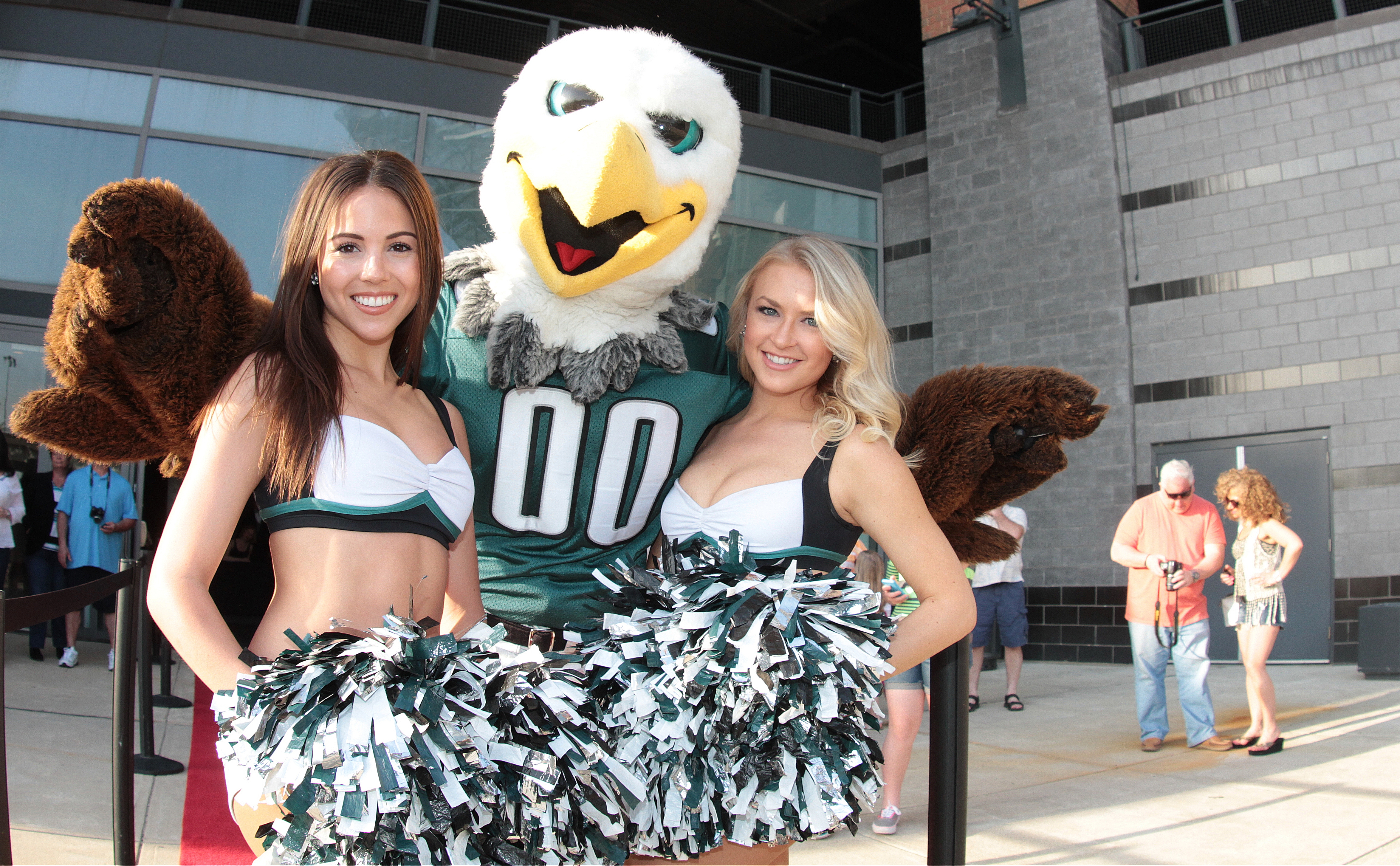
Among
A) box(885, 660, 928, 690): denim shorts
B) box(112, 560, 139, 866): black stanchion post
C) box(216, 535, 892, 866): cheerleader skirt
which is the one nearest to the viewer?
box(216, 535, 892, 866): cheerleader skirt

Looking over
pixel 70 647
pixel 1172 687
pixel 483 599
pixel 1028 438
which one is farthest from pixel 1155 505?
pixel 70 647

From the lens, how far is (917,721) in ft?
13.2

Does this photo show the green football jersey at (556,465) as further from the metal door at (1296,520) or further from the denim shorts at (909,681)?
the metal door at (1296,520)

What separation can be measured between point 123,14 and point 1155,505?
29.3 feet

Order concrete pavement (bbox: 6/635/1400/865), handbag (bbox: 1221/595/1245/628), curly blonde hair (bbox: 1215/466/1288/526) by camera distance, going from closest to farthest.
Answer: concrete pavement (bbox: 6/635/1400/865)
handbag (bbox: 1221/595/1245/628)
curly blonde hair (bbox: 1215/466/1288/526)

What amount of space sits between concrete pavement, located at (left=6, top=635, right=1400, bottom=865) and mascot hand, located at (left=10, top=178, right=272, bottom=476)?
1.92m

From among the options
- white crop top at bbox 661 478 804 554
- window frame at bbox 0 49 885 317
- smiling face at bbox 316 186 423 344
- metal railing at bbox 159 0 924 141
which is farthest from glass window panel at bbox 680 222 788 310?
smiling face at bbox 316 186 423 344

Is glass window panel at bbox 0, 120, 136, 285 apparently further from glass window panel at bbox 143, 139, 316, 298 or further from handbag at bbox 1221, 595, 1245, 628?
handbag at bbox 1221, 595, 1245, 628

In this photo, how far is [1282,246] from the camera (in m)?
9.34

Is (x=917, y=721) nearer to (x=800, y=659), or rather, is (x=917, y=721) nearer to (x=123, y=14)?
(x=800, y=659)

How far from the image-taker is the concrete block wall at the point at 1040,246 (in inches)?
392

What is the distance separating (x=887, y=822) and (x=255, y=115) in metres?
7.77

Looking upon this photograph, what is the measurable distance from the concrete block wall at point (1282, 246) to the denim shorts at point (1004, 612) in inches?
160

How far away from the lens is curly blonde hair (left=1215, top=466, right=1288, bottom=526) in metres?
5.34
